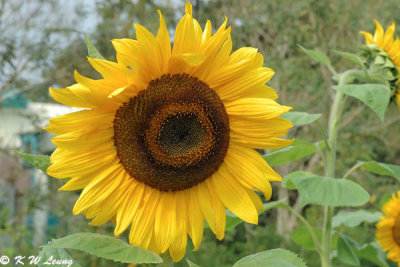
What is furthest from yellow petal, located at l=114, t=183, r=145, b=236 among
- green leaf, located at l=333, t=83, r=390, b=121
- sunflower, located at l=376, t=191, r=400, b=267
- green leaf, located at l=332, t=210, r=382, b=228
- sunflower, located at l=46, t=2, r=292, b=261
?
sunflower, located at l=376, t=191, r=400, b=267

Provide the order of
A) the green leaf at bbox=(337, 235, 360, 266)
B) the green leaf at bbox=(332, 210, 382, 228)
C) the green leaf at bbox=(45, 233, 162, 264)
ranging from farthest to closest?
1. the green leaf at bbox=(332, 210, 382, 228)
2. the green leaf at bbox=(337, 235, 360, 266)
3. the green leaf at bbox=(45, 233, 162, 264)

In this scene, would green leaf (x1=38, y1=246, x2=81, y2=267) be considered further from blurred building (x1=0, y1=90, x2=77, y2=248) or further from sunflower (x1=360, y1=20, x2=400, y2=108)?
blurred building (x1=0, y1=90, x2=77, y2=248)

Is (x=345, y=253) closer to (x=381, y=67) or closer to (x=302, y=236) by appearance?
(x=302, y=236)

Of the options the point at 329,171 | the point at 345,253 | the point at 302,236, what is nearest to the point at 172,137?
the point at 329,171

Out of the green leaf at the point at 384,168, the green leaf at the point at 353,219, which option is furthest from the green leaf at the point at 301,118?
the green leaf at the point at 353,219

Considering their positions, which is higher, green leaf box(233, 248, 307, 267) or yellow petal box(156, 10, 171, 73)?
yellow petal box(156, 10, 171, 73)

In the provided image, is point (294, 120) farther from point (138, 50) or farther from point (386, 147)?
point (386, 147)
